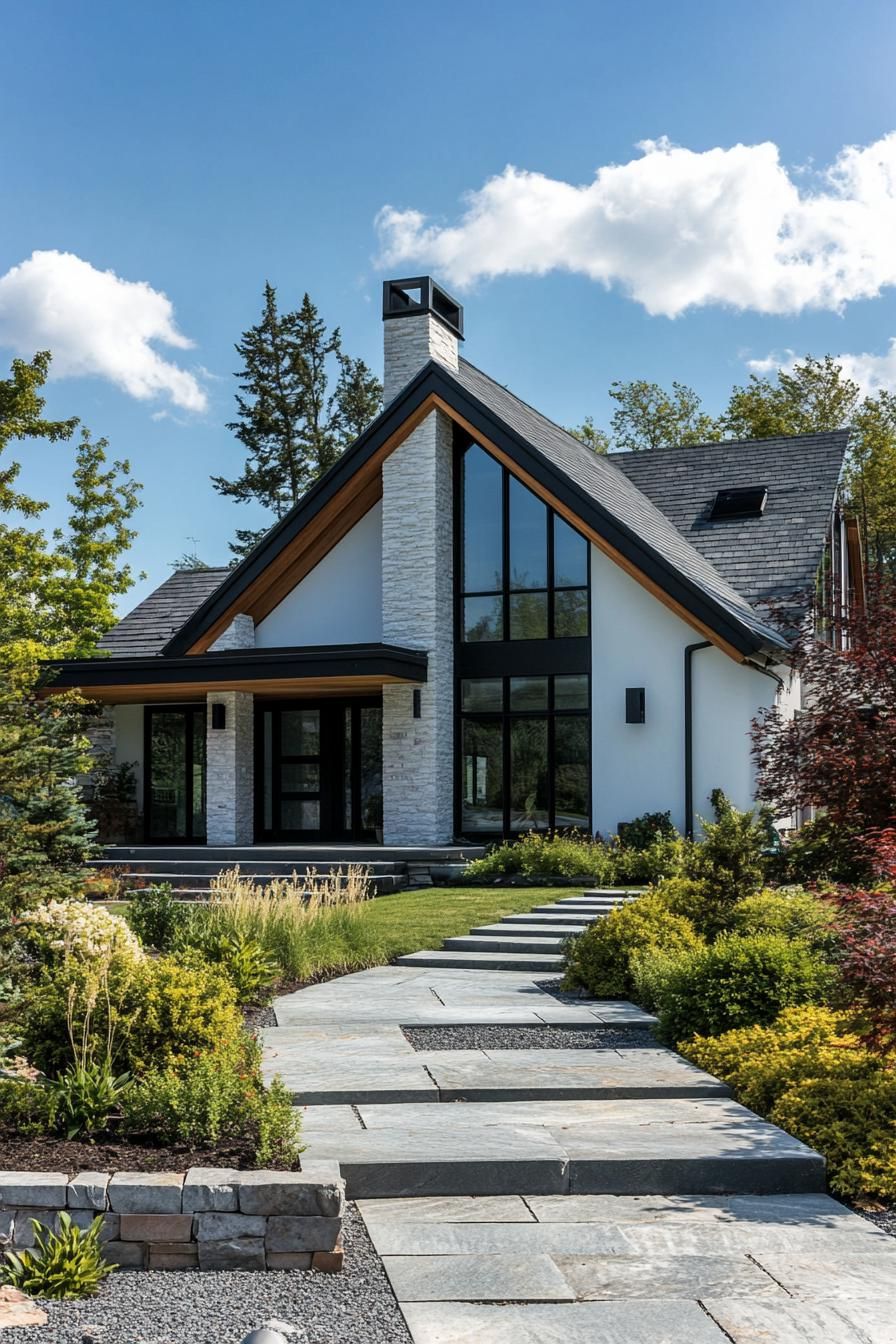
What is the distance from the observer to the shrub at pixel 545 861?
15.9 metres

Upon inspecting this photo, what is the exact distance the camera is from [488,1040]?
25.9 feet

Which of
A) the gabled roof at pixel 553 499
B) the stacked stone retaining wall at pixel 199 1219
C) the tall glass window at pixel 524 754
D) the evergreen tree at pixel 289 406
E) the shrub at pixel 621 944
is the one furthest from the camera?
the evergreen tree at pixel 289 406

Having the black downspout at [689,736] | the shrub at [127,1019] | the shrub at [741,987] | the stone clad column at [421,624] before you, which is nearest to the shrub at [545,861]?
the black downspout at [689,736]

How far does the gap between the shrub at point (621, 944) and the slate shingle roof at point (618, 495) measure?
7.60 meters

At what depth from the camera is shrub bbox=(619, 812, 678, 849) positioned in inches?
664

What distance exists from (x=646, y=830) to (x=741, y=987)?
9.38 meters

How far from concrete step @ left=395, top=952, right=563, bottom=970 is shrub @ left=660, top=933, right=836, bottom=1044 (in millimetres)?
2873

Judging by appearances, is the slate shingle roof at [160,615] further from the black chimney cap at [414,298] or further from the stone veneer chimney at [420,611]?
the black chimney cap at [414,298]

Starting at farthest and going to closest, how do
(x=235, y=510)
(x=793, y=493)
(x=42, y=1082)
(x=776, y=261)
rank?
(x=235, y=510) → (x=776, y=261) → (x=793, y=493) → (x=42, y=1082)

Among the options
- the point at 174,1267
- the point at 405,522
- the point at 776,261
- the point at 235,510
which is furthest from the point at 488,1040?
the point at 235,510

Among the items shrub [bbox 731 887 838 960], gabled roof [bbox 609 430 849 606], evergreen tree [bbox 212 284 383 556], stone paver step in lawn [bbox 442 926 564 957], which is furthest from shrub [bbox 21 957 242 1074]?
evergreen tree [bbox 212 284 383 556]

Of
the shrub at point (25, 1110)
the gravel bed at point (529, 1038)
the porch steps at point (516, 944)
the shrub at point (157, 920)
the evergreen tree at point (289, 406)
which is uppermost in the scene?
the evergreen tree at point (289, 406)

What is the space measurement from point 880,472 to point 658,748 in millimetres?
18399

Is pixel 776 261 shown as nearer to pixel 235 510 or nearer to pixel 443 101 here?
pixel 443 101
